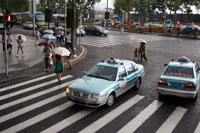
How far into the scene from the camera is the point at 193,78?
9.64 metres

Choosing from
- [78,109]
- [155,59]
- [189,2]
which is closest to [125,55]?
[155,59]

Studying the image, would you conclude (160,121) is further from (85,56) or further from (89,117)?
(85,56)

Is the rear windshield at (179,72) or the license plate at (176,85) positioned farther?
the rear windshield at (179,72)

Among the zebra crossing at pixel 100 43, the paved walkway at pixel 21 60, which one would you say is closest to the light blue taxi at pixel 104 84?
the paved walkway at pixel 21 60

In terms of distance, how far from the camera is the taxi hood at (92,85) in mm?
8742

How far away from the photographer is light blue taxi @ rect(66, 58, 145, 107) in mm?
8656

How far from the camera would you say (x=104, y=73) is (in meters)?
10.0

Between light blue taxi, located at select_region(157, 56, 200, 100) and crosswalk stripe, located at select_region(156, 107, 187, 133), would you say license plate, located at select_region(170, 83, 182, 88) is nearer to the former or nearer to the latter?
light blue taxi, located at select_region(157, 56, 200, 100)

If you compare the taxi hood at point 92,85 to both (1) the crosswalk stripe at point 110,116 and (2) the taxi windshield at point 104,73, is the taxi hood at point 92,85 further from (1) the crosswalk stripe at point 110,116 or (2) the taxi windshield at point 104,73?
(1) the crosswalk stripe at point 110,116

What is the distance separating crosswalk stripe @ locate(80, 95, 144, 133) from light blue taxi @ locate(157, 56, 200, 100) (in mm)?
1173

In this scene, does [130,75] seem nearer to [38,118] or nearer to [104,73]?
[104,73]

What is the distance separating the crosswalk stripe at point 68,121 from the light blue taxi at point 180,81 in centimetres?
311

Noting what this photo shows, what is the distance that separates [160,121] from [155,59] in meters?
11.9

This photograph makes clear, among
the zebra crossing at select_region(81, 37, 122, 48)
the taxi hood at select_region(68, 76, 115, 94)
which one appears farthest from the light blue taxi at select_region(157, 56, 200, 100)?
the zebra crossing at select_region(81, 37, 122, 48)
